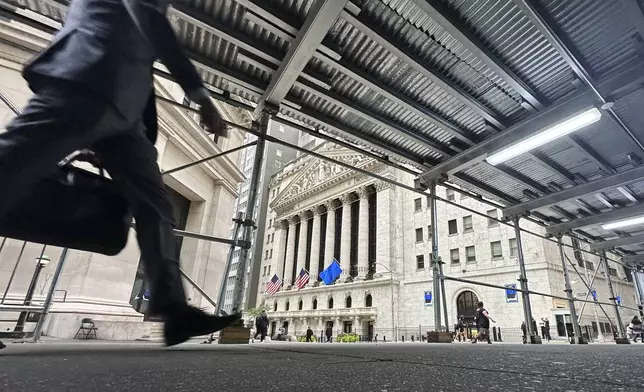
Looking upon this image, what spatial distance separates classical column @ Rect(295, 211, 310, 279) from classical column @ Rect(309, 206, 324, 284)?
2.14 metres

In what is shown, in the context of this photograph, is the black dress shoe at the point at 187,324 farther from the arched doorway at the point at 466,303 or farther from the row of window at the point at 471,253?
the arched doorway at the point at 466,303

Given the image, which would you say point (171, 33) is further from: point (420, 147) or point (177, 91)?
point (177, 91)

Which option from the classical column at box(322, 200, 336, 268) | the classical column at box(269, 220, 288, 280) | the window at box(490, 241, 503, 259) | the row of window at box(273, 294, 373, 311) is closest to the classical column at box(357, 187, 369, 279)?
the row of window at box(273, 294, 373, 311)

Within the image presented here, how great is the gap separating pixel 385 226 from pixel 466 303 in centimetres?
1146

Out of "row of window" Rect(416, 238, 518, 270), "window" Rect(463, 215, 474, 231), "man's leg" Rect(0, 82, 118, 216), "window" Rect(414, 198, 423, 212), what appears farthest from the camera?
"window" Rect(414, 198, 423, 212)

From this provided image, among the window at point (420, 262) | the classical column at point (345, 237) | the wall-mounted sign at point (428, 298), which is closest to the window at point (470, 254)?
the window at point (420, 262)

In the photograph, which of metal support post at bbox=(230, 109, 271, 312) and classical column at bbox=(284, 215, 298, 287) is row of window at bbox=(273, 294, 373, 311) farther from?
metal support post at bbox=(230, 109, 271, 312)

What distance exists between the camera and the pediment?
1662 inches

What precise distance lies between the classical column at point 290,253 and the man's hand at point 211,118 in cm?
4662

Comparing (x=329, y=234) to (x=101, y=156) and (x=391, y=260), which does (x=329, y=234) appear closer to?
(x=391, y=260)

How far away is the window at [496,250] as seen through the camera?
27.4 metres

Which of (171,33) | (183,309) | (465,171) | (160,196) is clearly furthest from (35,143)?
(465,171)

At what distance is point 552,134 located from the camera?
527 cm

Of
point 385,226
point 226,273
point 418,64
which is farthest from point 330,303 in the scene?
point 418,64
